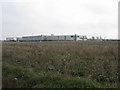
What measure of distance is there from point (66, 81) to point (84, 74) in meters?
1.69

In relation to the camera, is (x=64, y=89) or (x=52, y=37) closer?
(x=64, y=89)

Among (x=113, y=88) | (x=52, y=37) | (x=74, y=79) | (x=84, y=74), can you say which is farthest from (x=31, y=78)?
(x=52, y=37)

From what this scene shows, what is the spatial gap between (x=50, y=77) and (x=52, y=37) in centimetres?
11107

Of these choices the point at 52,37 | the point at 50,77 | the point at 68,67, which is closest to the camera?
the point at 50,77

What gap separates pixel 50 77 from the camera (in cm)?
671

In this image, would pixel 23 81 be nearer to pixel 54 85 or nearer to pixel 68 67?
pixel 54 85

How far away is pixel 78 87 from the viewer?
5.74 meters

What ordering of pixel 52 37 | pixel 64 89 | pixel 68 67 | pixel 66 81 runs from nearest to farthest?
pixel 64 89
pixel 66 81
pixel 68 67
pixel 52 37

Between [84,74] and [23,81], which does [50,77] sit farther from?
[84,74]

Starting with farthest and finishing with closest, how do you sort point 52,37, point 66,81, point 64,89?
point 52,37 → point 66,81 → point 64,89

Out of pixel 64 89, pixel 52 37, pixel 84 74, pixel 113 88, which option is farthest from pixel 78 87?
pixel 52 37

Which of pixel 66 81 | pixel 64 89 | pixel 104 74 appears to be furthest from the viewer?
pixel 104 74

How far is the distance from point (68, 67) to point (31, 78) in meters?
2.43

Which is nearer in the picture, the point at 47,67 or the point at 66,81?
the point at 66,81
